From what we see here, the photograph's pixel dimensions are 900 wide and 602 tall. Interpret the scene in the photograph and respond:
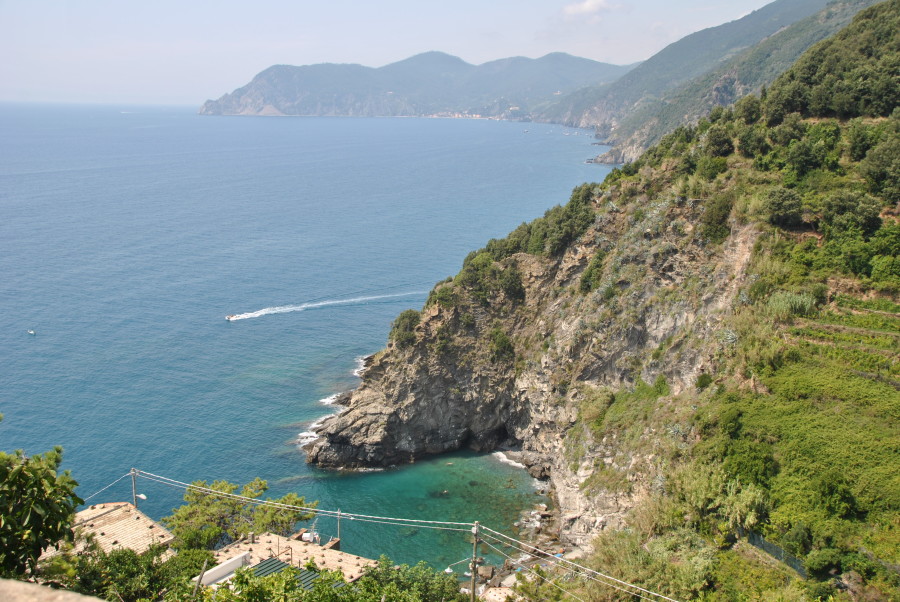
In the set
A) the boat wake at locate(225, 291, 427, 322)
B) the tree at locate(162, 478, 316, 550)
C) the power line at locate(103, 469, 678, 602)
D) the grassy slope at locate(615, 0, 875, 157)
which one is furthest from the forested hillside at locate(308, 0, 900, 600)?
the grassy slope at locate(615, 0, 875, 157)

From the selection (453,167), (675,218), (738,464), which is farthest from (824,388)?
(453,167)

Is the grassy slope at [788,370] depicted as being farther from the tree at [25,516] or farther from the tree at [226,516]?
the tree at [25,516]

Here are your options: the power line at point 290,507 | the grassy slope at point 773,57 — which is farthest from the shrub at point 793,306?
the grassy slope at point 773,57

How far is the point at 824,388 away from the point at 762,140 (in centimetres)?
2328

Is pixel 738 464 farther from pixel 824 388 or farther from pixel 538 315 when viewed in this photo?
pixel 538 315

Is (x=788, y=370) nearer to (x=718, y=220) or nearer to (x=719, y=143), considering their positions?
(x=718, y=220)

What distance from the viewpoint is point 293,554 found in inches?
1389

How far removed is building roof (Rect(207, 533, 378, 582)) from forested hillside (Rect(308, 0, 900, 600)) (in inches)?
375

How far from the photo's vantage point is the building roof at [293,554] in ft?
109

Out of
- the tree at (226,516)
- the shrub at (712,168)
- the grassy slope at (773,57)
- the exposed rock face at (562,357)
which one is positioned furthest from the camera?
the grassy slope at (773,57)

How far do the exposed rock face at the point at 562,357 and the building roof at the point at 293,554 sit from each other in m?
16.2

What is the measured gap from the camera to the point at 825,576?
26906 mm

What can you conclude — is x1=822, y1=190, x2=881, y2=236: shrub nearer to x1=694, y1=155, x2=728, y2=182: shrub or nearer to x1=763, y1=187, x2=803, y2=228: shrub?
x1=763, y1=187, x2=803, y2=228: shrub

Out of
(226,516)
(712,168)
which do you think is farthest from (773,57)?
(226,516)
